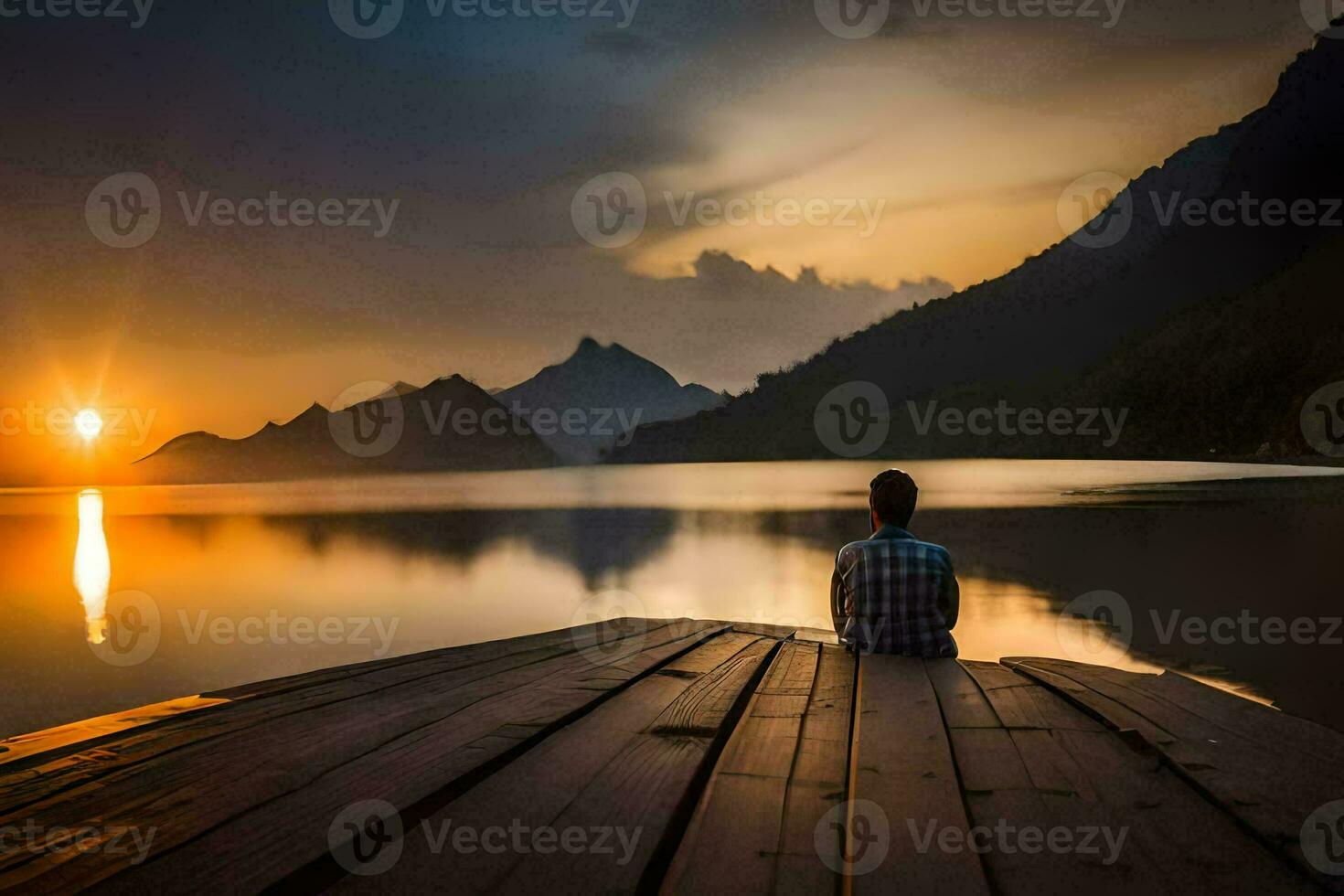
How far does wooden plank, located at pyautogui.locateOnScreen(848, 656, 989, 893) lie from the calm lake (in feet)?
28.6

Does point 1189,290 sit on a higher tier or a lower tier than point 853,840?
higher


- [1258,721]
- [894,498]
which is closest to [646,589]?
[894,498]

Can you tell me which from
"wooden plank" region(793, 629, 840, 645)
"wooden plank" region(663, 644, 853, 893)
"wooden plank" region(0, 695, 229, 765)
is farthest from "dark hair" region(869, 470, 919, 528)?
"wooden plank" region(0, 695, 229, 765)

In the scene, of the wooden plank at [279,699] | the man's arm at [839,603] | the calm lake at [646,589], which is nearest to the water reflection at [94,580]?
the calm lake at [646,589]

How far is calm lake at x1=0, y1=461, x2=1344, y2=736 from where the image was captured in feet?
45.4

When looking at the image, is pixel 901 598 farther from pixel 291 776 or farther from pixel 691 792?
pixel 291 776

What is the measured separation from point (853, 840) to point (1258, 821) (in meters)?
1.10

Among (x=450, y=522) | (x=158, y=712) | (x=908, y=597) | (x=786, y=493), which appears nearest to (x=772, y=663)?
(x=908, y=597)

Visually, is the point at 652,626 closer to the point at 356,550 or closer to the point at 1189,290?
the point at 356,550

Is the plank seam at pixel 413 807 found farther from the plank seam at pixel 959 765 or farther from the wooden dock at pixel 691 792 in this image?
the plank seam at pixel 959 765

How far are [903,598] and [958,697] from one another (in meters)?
1.26

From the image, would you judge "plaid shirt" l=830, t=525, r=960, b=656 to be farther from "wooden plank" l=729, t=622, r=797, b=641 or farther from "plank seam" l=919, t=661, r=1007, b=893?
"wooden plank" l=729, t=622, r=797, b=641

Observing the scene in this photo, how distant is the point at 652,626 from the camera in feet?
20.0

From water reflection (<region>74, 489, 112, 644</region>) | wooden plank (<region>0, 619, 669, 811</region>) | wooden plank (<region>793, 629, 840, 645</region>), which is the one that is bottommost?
water reflection (<region>74, 489, 112, 644</region>)
